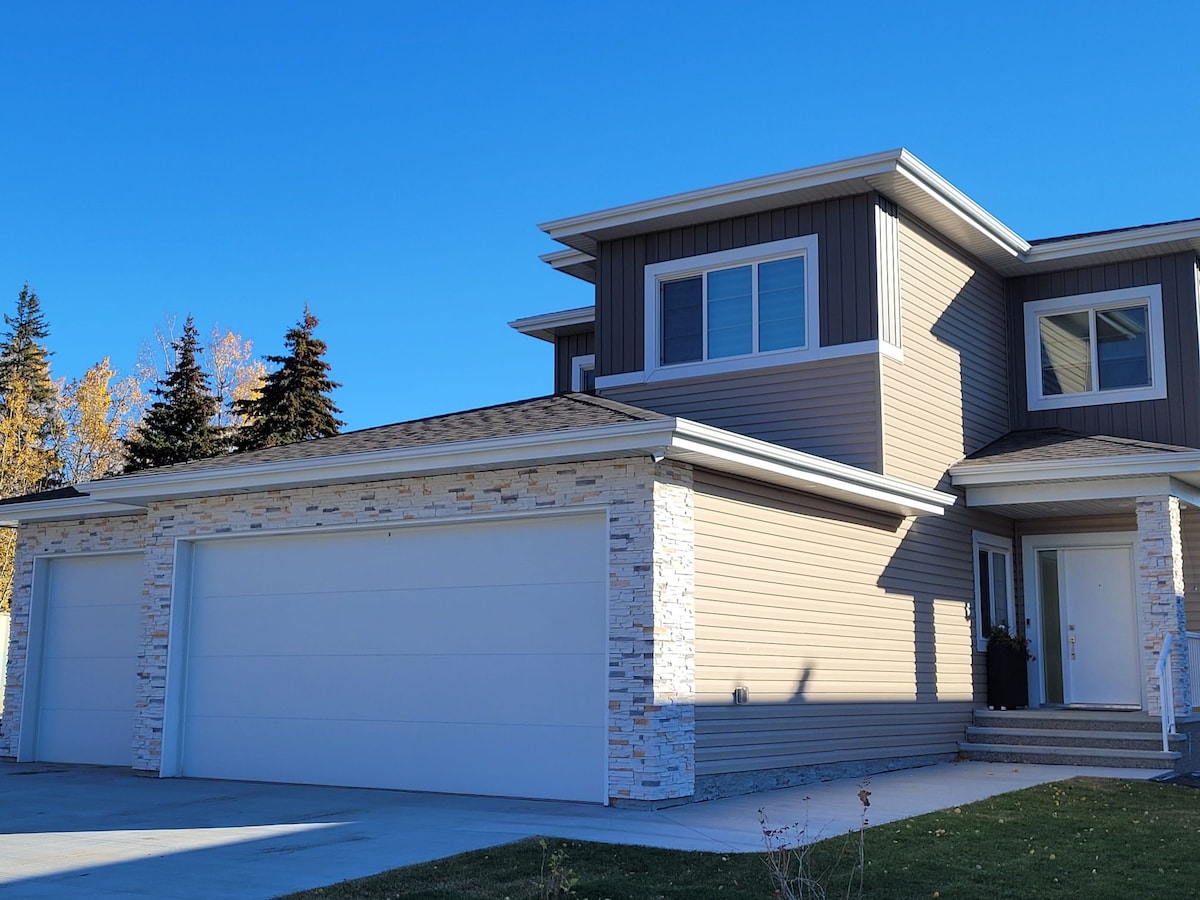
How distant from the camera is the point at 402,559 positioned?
12.3 metres

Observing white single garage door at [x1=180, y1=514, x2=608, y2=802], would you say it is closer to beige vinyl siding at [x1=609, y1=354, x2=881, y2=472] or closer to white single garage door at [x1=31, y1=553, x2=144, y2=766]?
white single garage door at [x1=31, y1=553, x2=144, y2=766]

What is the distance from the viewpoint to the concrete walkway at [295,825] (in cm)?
757

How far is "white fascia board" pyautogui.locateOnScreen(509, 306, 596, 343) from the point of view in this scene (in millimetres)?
19375

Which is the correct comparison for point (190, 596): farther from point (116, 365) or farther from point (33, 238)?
point (33, 238)

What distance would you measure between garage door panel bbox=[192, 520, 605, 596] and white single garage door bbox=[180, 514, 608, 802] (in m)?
0.01

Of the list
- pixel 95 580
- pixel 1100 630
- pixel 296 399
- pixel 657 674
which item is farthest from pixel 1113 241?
pixel 296 399

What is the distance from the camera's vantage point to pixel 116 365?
35.1m

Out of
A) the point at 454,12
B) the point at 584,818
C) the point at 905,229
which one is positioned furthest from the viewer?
the point at 454,12

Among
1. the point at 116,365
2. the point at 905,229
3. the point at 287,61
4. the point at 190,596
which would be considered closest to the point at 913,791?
the point at 905,229

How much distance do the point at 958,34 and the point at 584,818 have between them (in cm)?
1211

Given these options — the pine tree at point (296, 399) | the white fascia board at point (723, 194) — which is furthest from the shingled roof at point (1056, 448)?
the pine tree at point (296, 399)

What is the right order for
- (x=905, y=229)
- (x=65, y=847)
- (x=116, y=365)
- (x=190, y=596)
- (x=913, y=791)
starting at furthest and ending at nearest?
1. (x=116, y=365)
2. (x=905, y=229)
3. (x=190, y=596)
4. (x=913, y=791)
5. (x=65, y=847)

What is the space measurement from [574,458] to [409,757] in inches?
131

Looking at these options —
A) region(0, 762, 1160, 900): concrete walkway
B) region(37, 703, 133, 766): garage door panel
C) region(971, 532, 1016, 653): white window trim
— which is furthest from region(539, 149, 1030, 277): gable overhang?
region(37, 703, 133, 766): garage door panel
